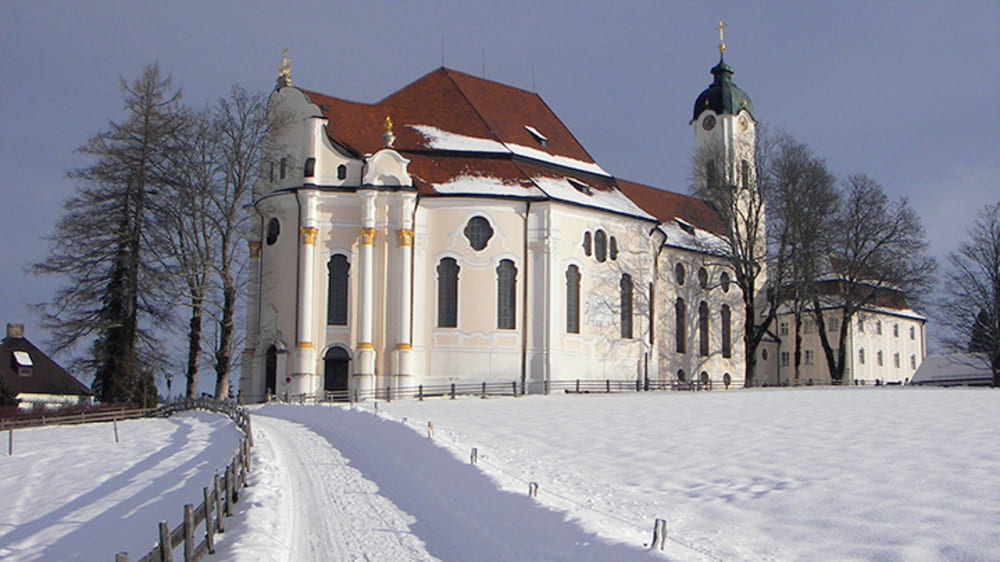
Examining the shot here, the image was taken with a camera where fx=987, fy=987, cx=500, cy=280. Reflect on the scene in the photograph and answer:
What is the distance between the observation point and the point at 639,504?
43.2 feet

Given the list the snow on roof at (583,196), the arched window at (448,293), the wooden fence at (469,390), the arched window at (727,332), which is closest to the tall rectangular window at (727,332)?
the arched window at (727,332)

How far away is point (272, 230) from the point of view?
136ft

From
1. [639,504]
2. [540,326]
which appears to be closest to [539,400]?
[540,326]

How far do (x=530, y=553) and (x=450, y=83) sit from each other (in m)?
38.3

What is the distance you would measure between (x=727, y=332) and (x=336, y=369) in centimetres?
2366

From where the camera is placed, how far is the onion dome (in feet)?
203

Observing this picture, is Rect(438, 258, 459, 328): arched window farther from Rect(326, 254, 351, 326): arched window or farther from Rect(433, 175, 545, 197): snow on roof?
Rect(326, 254, 351, 326): arched window

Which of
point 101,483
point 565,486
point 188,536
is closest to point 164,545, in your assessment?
point 188,536

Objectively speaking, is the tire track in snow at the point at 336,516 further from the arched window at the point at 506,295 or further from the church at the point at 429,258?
the arched window at the point at 506,295

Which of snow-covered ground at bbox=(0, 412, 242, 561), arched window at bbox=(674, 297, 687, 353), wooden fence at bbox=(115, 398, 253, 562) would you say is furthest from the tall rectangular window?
wooden fence at bbox=(115, 398, 253, 562)

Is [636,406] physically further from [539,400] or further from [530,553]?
[530,553]

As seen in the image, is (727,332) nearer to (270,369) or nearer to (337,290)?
(337,290)

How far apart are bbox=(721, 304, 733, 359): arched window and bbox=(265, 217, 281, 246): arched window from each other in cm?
2497

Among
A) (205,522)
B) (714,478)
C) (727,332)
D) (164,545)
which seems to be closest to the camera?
(164,545)
